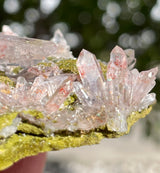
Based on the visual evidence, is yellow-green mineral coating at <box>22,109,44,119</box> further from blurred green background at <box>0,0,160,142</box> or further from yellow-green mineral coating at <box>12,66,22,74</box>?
blurred green background at <box>0,0,160,142</box>

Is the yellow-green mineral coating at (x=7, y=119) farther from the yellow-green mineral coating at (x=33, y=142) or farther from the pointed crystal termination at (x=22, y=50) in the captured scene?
the pointed crystal termination at (x=22, y=50)

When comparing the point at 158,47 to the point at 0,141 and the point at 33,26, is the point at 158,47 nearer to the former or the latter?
the point at 33,26

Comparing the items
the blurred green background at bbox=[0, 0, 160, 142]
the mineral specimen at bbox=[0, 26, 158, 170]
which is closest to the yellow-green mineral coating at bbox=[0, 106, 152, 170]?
the mineral specimen at bbox=[0, 26, 158, 170]

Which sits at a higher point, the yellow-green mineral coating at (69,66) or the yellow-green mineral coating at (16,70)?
the yellow-green mineral coating at (16,70)

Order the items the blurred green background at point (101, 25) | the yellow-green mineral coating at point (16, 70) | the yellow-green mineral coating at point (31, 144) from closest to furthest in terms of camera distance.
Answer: the yellow-green mineral coating at point (31, 144), the yellow-green mineral coating at point (16, 70), the blurred green background at point (101, 25)

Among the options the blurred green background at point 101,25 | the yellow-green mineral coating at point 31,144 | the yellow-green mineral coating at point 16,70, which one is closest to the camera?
the yellow-green mineral coating at point 31,144

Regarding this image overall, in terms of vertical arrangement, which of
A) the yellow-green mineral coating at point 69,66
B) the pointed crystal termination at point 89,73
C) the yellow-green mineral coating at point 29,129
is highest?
the yellow-green mineral coating at point 69,66

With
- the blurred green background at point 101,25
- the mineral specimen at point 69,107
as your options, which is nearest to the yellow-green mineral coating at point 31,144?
the mineral specimen at point 69,107
